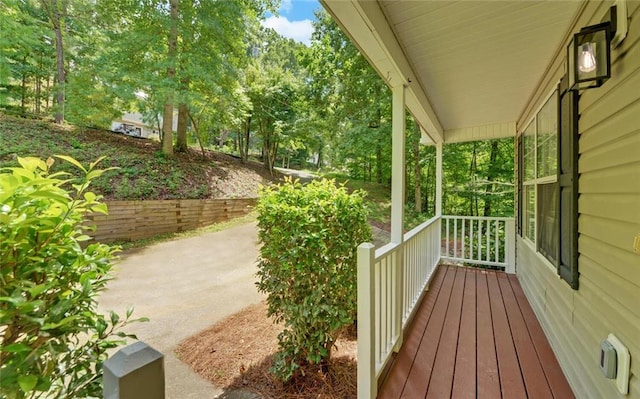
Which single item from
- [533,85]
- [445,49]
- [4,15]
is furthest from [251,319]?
[4,15]

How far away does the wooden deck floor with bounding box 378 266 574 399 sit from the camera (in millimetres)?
1994

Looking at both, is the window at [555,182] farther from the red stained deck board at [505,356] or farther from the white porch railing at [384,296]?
the white porch railing at [384,296]

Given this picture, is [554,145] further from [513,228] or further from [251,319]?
[251,319]

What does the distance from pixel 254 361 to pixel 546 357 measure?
2.48 m

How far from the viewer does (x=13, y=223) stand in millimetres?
839

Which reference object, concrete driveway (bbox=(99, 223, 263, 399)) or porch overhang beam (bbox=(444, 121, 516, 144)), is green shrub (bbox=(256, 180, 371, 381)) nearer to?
concrete driveway (bbox=(99, 223, 263, 399))

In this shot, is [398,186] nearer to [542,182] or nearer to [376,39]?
[376,39]

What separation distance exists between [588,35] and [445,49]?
1.01 m

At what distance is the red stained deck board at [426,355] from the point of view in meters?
2.00

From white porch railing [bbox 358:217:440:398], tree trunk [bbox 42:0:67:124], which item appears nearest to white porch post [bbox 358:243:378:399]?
white porch railing [bbox 358:217:440:398]

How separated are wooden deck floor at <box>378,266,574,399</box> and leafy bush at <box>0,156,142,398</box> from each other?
1782 mm

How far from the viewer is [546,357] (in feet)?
7.70

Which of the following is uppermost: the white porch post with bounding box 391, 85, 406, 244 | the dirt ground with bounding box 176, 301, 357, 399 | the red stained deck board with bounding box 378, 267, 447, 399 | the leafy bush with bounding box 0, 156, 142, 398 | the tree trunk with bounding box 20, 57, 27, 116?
the tree trunk with bounding box 20, 57, 27, 116

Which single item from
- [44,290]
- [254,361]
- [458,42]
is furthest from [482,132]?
[44,290]
